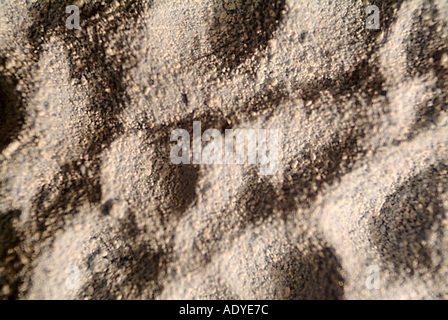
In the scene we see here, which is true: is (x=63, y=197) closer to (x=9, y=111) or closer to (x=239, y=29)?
(x=9, y=111)

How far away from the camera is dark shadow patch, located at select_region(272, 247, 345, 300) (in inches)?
34.3

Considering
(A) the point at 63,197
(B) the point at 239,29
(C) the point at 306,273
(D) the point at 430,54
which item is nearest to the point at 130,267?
(A) the point at 63,197

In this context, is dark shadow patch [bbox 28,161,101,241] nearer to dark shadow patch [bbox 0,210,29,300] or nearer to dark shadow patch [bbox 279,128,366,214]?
dark shadow patch [bbox 0,210,29,300]

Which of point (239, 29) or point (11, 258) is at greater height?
point (239, 29)

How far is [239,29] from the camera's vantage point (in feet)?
2.92

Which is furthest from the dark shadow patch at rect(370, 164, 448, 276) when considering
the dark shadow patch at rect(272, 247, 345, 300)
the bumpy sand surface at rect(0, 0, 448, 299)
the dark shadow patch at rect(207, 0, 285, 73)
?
the dark shadow patch at rect(207, 0, 285, 73)

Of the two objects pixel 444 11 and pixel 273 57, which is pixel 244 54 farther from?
pixel 444 11

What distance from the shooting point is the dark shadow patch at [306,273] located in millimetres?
870

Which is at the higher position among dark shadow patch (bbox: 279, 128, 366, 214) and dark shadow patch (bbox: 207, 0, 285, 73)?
dark shadow patch (bbox: 207, 0, 285, 73)

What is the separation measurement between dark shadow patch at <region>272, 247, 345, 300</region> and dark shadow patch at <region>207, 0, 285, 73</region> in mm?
622

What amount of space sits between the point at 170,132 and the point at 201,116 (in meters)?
0.11

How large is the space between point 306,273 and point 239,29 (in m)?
0.78

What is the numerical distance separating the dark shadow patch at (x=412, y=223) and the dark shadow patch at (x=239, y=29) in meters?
0.63

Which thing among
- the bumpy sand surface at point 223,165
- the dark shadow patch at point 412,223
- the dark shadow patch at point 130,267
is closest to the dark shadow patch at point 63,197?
the bumpy sand surface at point 223,165
